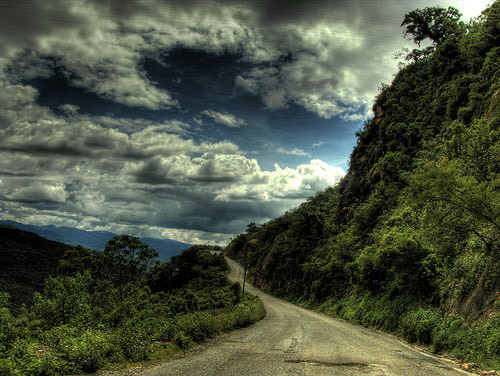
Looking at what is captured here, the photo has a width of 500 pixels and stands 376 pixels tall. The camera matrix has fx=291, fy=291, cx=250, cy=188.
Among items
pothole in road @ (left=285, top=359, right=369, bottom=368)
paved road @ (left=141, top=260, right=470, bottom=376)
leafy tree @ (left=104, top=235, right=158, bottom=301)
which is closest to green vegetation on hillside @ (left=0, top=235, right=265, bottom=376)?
leafy tree @ (left=104, top=235, right=158, bottom=301)

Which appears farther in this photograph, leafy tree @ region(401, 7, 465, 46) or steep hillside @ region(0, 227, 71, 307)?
steep hillside @ region(0, 227, 71, 307)

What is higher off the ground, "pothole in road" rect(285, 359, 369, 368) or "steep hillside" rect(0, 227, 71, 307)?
"pothole in road" rect(285, 359, 369, 368)

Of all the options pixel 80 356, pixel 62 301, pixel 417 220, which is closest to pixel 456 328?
pixel 417 220

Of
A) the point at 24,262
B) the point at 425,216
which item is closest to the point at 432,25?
the point at 425,216

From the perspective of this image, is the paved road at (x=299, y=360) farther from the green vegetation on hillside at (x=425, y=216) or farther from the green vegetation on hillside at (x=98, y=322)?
the green vegetation on hillside at (x=425, y=216)

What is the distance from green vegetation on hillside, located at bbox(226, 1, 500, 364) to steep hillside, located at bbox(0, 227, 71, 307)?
67.4m

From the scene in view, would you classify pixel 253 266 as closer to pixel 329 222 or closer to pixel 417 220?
pixel 329 222

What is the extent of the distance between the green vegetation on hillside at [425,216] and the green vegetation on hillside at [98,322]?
1053 centimetres

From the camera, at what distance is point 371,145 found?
43719 millimetres

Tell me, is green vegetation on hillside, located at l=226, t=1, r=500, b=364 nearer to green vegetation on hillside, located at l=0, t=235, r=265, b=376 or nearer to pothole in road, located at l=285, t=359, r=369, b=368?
pothole in road, located at l=285, t=359, r=369, b=368

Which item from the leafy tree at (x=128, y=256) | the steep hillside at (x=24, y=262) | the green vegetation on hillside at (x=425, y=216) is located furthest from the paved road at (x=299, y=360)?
the steep hillside at (x=24, y=262)

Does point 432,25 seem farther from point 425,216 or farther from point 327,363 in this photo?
point 327,363

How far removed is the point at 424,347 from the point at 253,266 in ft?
215

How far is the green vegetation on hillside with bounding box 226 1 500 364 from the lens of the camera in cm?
1248
